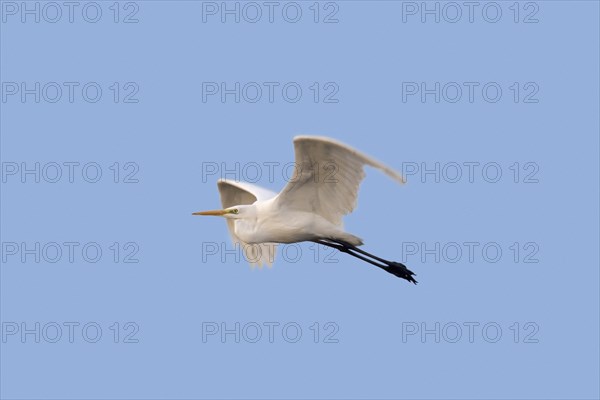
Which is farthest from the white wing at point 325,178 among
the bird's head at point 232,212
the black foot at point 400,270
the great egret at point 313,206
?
the black foot at point 400,270

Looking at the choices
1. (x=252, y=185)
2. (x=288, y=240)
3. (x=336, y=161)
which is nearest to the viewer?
(x=336, y=161)

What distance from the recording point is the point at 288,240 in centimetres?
1662


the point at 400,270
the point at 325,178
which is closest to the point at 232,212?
the point at 325,178

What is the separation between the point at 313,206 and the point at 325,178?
58cm

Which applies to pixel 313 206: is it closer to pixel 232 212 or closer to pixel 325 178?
pixel 325 178

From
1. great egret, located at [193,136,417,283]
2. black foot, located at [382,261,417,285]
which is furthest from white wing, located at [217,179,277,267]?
black foot, located at [382,261,417,285]

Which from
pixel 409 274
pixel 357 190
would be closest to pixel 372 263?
pixel 409 274

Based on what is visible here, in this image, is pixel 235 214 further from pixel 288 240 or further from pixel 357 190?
pixel 357 190

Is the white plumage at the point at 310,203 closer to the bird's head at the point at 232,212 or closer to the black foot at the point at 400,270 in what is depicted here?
the bird's head at the point at 232,212

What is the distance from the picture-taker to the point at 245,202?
18.3 metres

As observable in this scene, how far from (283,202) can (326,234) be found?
74cm

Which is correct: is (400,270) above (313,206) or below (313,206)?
below

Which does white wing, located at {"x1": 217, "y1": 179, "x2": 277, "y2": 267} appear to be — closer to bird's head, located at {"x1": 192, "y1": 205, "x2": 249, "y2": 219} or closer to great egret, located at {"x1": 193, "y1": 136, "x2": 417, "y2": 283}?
great egret, located at {"x1": 193, "y1": 136, "x2": 417, "y2": 283}

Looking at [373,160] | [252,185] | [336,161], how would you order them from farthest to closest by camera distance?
[252,185]
[336,161]
[373,160]
